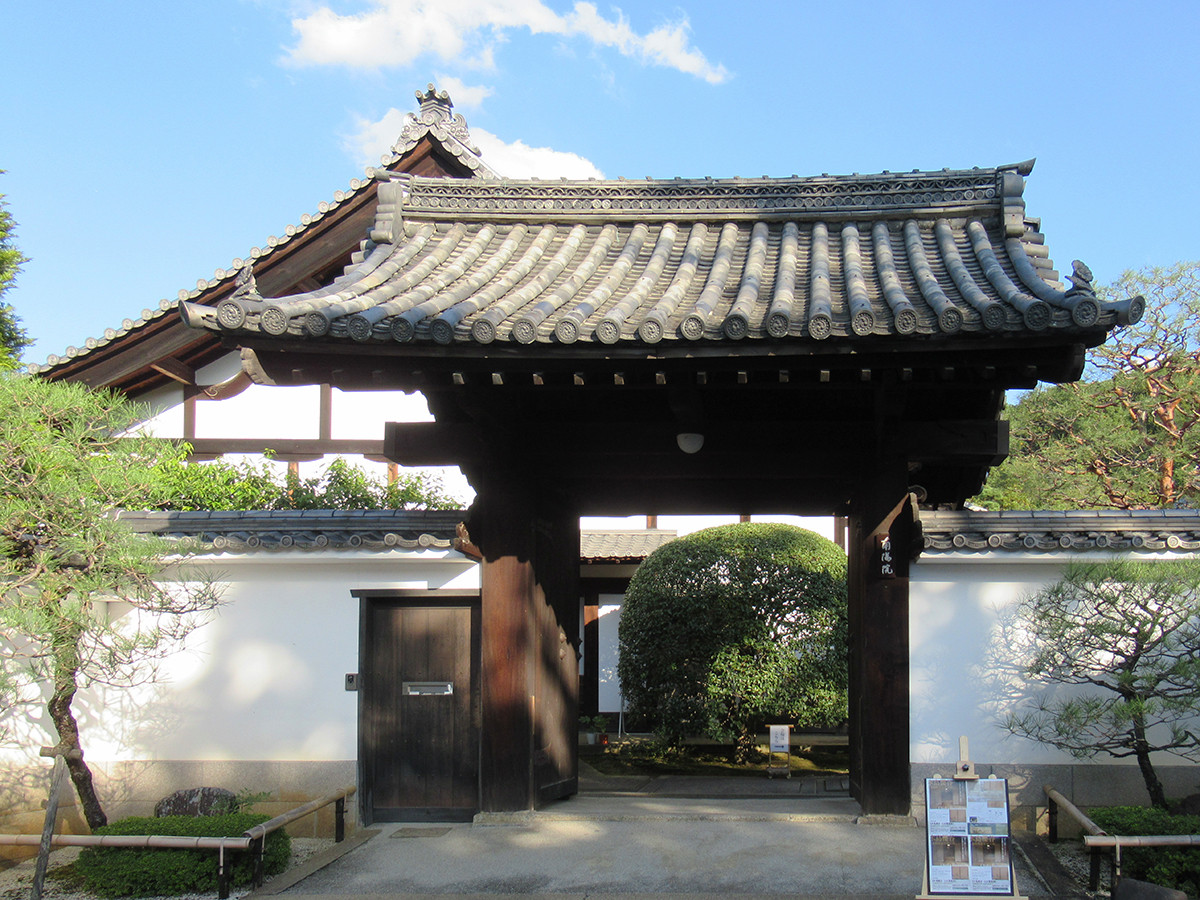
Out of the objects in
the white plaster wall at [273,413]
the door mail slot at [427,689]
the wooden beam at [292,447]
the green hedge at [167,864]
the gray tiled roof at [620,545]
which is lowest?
the green hedge at [167,864]

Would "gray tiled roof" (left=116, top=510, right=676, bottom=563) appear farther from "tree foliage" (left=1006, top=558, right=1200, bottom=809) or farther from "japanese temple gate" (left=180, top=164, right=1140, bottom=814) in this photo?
"tree foliage" (left=1006, top=558, right=1200, bottom=809)

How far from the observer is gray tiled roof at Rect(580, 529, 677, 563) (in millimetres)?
18406

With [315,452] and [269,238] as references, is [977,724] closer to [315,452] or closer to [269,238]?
[315,452]

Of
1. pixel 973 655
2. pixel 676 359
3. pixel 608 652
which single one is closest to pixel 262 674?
pixel 676 359

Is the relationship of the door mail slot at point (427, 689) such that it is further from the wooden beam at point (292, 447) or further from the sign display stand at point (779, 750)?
the sign display stand at point (779, 750)

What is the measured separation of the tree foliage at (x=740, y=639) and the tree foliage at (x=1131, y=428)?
834 centimetres

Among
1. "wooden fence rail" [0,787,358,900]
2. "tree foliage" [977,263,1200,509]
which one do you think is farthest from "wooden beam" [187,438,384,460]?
"tree foliage" [977,263,1200,509]

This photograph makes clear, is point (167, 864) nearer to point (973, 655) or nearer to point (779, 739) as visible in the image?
point (973, 655)

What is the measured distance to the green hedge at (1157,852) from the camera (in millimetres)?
6016

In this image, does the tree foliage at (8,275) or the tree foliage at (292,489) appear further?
the tree foliage at (8,275)

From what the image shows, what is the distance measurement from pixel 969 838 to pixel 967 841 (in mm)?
20

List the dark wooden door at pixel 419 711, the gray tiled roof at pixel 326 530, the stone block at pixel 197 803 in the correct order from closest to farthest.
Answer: the stone block at pixel 197 803, the gray tiled roof at pixel 326 530, the dark wooden door at pixel 419 711

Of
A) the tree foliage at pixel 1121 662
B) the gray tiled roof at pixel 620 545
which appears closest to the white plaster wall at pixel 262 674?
the tree foliage at pixel 1121 662

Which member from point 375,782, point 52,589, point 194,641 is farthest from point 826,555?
point 52,589
